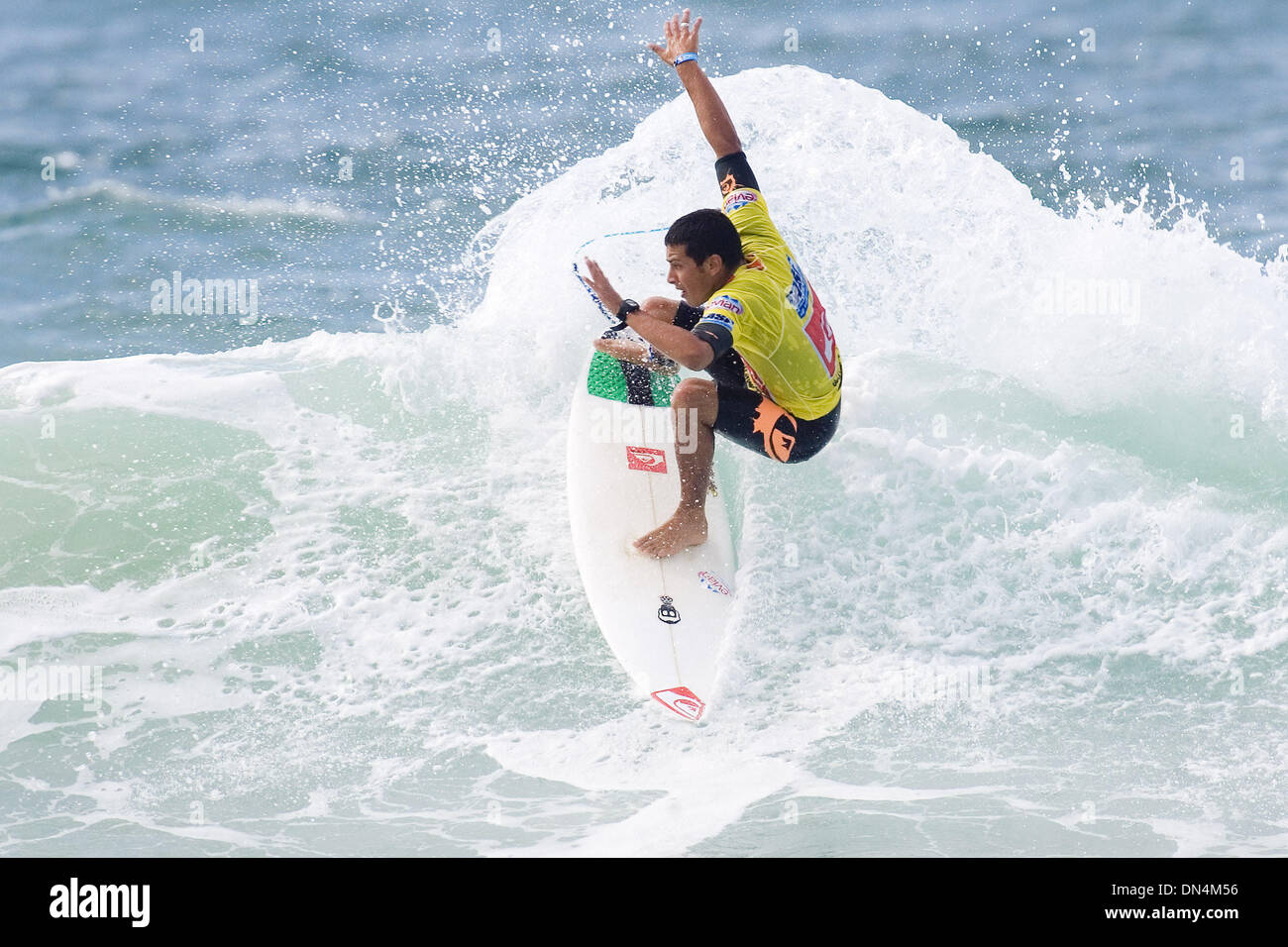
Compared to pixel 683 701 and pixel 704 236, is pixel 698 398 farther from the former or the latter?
pixel 683 701

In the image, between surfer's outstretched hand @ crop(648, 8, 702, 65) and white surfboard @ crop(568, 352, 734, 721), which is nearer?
white surfboard @ crop(568, 352, 734, 721)

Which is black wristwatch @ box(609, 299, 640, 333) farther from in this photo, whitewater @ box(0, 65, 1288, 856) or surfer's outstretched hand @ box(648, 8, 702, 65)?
surfer's outstretched hand @ box(648, 8, 702, 65)

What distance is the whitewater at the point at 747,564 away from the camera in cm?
450

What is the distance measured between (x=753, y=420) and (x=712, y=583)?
0.74 meters

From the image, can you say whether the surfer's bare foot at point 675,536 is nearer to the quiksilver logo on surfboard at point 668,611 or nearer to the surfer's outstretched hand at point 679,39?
the quiksilver logo on surfboard at point 668,611

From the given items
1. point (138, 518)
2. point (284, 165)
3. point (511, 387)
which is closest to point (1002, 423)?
point (511, 387)

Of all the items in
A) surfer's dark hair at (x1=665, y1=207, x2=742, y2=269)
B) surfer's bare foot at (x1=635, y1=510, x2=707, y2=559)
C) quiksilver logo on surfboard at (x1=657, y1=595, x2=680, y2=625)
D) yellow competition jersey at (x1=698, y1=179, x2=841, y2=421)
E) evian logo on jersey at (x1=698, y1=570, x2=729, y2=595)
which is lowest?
quiksilver logo on surfboard at (x1=657, y1=595, x2=680, y2=625)

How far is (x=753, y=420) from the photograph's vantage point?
523 centimetres

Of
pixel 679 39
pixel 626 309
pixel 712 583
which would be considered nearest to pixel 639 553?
pixel 712 583

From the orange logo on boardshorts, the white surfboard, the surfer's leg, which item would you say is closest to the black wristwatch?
the surfer's leg

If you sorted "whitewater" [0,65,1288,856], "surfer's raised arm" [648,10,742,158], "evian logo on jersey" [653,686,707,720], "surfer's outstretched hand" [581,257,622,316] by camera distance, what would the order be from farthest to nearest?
"surfer's raised arm" [648,10,742,158] < "evian logo on jersey" [653,686,707,720] < "surfer's outstretched hand" [581,257,622,316] < "whitewater" [0,65,1288,856]

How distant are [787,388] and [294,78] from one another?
27.8ft

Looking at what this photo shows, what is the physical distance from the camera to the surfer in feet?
15.5

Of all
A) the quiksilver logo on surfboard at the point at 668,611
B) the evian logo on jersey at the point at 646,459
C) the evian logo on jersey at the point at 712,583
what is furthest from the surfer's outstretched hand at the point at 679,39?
the quiksilver logo on surfboard at the point at 668,611
